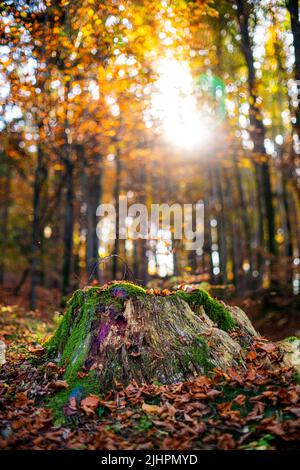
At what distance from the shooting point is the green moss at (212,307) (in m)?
6.06

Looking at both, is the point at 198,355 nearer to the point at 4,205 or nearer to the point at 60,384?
the point at 60,384

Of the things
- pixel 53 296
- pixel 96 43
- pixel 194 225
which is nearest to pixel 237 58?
pixel 194 225

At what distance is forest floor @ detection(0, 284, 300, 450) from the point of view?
3953 millimetres

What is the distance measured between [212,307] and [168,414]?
2.22 meters

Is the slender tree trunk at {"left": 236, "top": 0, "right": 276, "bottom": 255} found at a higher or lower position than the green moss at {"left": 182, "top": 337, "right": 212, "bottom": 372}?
higher

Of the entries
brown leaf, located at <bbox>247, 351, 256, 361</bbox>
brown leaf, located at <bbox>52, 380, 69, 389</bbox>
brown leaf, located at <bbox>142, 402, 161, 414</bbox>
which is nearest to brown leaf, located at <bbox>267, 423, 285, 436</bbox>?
brown leaf, located at <bbox>142, 402, 161, 414</bbox>

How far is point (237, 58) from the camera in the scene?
20281 millimetres

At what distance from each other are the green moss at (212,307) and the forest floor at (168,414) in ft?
2.54

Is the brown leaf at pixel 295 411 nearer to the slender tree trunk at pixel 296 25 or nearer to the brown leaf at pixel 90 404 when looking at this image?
the brown leaf at pixel 90 404

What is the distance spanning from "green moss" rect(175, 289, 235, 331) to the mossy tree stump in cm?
2

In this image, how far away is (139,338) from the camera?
5277 millimetres
